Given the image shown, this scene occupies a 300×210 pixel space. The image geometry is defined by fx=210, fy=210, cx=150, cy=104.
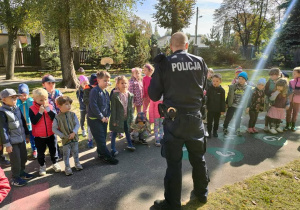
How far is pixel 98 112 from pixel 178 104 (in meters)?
1.76

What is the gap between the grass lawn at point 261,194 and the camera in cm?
303

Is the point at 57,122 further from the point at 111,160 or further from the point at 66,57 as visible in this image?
the point at 66,57

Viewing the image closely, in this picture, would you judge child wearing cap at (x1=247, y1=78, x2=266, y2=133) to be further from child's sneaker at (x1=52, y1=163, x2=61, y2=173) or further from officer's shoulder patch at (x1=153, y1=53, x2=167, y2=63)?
child's sneaker at (x1=52, y1=163, x2=61, y2=173)

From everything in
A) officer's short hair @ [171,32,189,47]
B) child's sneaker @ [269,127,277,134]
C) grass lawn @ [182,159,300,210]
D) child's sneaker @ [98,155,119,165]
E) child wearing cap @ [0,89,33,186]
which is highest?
officer's short hair @ [171,32,189,47]

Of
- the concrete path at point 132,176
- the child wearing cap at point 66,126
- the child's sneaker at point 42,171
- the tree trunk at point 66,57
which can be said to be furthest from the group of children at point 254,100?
the tree trunk at point 66,57

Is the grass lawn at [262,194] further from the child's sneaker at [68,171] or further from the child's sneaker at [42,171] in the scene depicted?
the child's sneaker at [42,171]

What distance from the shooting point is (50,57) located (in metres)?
17.0

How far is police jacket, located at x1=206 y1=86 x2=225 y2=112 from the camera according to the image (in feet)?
17.3

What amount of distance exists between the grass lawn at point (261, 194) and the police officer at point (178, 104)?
0.61m

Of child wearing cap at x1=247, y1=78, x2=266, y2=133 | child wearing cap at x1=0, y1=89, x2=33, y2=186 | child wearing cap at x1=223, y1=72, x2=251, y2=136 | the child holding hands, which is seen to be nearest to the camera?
child wearing cap at x1=0, y1=89, x2=33, y2=186

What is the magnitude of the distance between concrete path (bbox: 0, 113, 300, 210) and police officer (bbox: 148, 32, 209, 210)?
0.66 metres

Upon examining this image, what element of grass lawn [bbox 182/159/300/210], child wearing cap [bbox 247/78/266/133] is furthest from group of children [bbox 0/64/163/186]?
child wearing cap [bbox 247/78/266/133]

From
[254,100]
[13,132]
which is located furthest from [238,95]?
[13,132]

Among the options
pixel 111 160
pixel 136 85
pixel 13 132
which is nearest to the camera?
pixel 13 132
